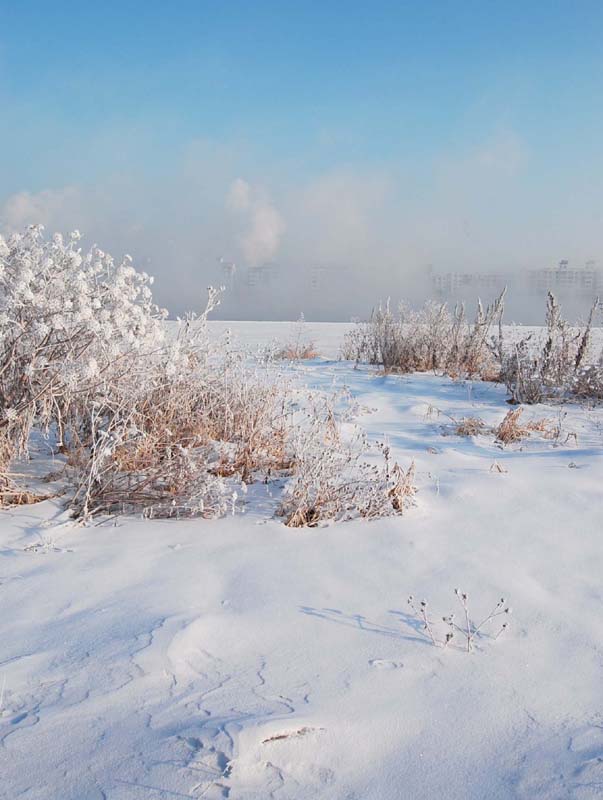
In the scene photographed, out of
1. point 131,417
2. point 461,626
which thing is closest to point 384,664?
point 461,626

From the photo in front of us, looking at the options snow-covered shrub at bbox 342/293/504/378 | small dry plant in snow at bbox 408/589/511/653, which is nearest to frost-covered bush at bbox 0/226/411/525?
small dry plant in snow at bbox 408/589/511/653

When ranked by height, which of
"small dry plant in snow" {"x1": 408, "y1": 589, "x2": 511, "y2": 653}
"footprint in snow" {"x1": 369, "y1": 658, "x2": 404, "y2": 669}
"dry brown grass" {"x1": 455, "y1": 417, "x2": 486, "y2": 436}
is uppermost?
"dry brown grass" {"x1": 455, "y1": 417, "x2": 486, "y2": 436}

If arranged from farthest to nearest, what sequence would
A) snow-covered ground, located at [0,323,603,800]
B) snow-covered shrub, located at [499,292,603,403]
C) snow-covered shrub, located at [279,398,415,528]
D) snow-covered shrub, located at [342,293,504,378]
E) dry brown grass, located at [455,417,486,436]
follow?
snow-covered shrub, located at [342,293,504,378] < snow-covered shrub, located at [499,292,603,403] < dry brown grass, located at [455,417,486,436] < snow-covered shrub, located at [279,398,415,528] < snow-covered ground, located at [0,323,603,800]

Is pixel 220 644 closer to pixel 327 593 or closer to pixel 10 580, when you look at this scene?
pixel 327 593

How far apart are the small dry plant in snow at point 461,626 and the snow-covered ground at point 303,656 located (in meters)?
0.04

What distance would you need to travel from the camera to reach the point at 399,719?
180 centimetres

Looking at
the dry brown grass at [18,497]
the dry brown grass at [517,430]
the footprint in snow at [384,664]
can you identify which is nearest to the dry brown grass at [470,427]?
the dry brown grass at [517,430]

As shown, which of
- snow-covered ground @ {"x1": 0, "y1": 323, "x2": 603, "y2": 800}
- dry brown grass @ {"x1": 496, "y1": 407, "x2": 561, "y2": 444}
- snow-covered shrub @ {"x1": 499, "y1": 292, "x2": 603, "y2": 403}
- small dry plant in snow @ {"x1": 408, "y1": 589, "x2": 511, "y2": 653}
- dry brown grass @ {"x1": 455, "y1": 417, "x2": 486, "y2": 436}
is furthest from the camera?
snow-covered shrub @ {"x1": 499, "y1": 292, "x2": 603, "y2": 403}

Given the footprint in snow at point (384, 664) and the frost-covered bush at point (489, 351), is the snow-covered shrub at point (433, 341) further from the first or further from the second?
the footprint in snow at point (384, 664)

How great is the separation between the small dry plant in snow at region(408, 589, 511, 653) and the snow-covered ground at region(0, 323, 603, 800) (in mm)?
41

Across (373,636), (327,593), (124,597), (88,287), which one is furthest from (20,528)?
(373,636)

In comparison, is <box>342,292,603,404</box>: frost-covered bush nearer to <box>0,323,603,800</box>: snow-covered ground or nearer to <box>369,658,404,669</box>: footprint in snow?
<box>0,323,603,800</box>: snow-covered ground

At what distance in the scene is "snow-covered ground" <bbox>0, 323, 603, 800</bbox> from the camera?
158 centimetres

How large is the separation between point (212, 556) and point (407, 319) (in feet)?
26.6
